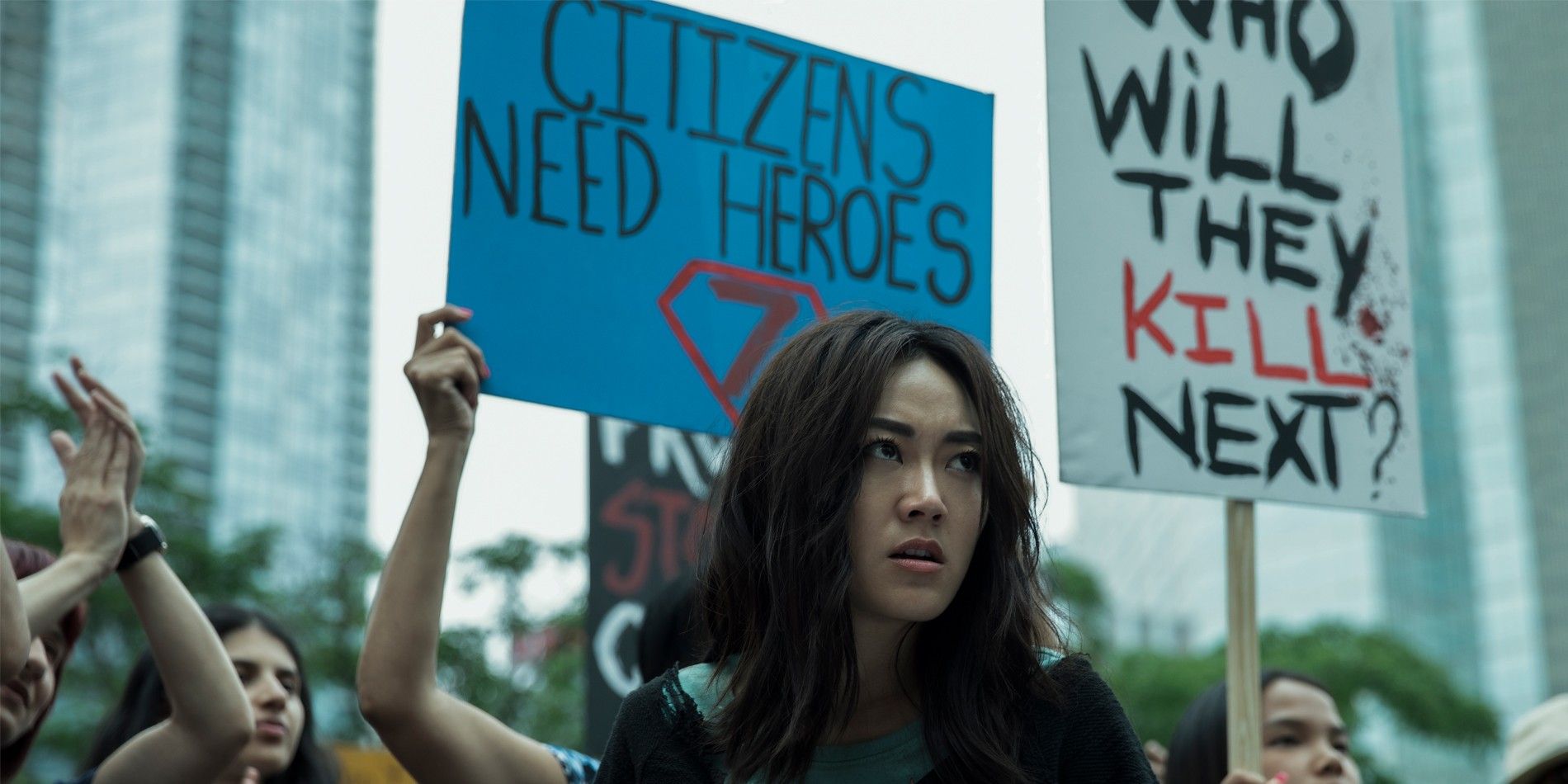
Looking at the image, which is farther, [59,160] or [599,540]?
[59,160]

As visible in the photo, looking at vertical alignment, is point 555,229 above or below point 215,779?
above

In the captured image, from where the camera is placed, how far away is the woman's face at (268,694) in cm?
366

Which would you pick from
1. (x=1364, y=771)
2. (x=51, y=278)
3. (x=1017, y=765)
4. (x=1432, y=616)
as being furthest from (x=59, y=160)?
(x=1017, y=765)

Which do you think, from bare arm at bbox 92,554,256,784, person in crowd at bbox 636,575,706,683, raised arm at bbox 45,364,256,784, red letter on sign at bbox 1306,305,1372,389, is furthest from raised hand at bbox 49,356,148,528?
red letter on sign at bbox 1306,305,1372,389

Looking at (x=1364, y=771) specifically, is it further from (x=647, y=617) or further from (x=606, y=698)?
(x=647, y=617)

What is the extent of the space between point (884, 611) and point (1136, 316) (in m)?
1.53

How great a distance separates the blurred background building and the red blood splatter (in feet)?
222

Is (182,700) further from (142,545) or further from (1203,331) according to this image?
(1203,331)

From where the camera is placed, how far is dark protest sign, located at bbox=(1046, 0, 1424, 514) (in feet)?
11.5

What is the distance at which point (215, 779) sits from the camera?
3.44 meters

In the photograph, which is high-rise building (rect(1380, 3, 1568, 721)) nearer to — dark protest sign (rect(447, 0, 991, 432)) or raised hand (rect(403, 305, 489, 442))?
dark protest sign (rect(447, 0, 991, 432))

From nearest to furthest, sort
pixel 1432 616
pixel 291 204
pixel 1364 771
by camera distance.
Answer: pixel 1364 771, pixel 291 204, pixel 1432 616

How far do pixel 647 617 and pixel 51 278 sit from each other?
5293cm

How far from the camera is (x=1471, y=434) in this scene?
75.9m
